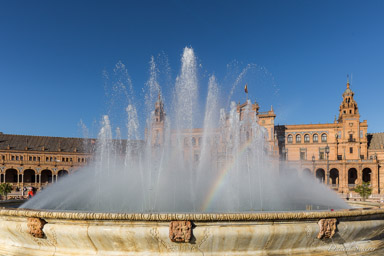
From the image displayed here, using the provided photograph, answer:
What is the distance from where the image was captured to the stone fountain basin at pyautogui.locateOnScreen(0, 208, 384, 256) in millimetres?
6547

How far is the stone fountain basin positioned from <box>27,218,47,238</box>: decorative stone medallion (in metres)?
0.02

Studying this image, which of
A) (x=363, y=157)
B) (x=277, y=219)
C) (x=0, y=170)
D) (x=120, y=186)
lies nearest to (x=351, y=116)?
(x=363, y=157)

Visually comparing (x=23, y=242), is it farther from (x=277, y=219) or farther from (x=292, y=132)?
(x=292, y=132)

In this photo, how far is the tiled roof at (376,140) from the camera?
60881 millimetres

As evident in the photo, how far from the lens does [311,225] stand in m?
7.02

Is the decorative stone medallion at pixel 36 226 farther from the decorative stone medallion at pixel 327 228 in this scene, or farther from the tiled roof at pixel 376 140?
the tiled roof at pixel 376 140

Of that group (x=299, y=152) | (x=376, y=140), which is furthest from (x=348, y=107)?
(x=299, y=152)

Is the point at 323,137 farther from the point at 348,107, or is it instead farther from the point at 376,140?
the point at 376,140

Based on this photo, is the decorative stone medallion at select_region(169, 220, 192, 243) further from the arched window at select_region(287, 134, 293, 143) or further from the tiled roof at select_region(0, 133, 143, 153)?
the arched window at select_region(287, 134, 293, 143)

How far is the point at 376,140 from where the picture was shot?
62562mm

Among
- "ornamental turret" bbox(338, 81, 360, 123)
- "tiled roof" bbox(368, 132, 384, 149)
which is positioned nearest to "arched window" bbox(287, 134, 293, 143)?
"ornamental turret" bbox(338, 81, 360, 123)

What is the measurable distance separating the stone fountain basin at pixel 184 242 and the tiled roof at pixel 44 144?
5911 centimetres

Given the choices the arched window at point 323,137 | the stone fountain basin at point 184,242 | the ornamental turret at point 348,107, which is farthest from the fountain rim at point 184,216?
the arched window at point 323,137

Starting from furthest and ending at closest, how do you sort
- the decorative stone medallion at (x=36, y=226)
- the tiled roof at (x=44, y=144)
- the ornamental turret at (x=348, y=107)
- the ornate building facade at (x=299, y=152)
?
1. the tiled roof at (x=44, y=144)
2. the ornamental turret at (x=348, y=107)
3. the ornate building facade at (x=299, y=152)
4. the decorative stone medallion at (x=36, y=226)
